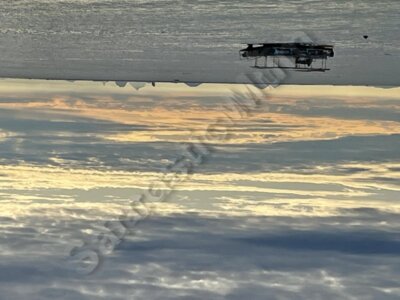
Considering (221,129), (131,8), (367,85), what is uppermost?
(131,8)

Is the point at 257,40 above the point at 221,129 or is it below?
above

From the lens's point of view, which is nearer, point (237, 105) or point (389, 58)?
point (389, 58)

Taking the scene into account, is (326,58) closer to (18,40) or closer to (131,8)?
(131,8)

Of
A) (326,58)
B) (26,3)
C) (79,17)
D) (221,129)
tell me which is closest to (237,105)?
(221,129)

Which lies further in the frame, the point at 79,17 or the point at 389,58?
the point at 79,17

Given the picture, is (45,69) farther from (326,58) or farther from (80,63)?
(326,58)

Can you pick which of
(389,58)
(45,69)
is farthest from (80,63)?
(389,58)
